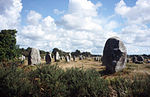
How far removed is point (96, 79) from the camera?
5785 mm

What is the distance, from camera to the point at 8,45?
22484 mm

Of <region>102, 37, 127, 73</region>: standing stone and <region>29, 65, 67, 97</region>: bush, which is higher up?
<region>102, 37, 127, 73</region>: standing stone

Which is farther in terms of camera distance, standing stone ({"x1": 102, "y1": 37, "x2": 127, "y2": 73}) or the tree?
the tree

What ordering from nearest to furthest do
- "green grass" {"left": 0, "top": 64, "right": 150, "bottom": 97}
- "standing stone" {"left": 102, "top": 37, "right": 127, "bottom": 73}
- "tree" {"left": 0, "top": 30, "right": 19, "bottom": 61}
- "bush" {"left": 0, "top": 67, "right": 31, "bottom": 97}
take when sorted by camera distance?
"green grass" {"left": 0, "top": 64, "right": 150, "bottom": 97} → "bush" {"left": 0, "top": 67, "right": 31, "bottom": 97} → "standing stone" {"left": 102, "top": 37, "right": 127, "bottom": 73} → "tree" {"left": 0, "top": 30, "right": 19, "bottom": 61}

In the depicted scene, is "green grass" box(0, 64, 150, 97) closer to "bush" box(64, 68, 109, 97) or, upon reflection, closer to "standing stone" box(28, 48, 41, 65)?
"bush" box(64, 68, 109, 97)

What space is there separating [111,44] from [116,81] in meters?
6.23

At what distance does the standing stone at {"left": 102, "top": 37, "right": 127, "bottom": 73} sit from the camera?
38.1 ft

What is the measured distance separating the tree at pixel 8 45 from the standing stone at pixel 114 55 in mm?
16756

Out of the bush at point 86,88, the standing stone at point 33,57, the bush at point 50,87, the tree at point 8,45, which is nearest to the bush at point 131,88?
the bush at point 86,88

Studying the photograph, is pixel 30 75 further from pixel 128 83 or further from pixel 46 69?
pixel 128 83

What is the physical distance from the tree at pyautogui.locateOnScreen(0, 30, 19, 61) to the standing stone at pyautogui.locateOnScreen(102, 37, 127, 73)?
1676cm

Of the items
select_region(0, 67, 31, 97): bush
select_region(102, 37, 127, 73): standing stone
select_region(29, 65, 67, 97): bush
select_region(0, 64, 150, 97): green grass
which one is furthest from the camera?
select_region(102, 37, 127, 73): standing stone

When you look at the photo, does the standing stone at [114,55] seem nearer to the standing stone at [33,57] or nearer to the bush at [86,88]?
the bush at [86,88]

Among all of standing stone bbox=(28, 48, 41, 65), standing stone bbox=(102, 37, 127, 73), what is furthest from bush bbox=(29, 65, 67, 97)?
standing stone bbox=(28, 48, 41, 65)
